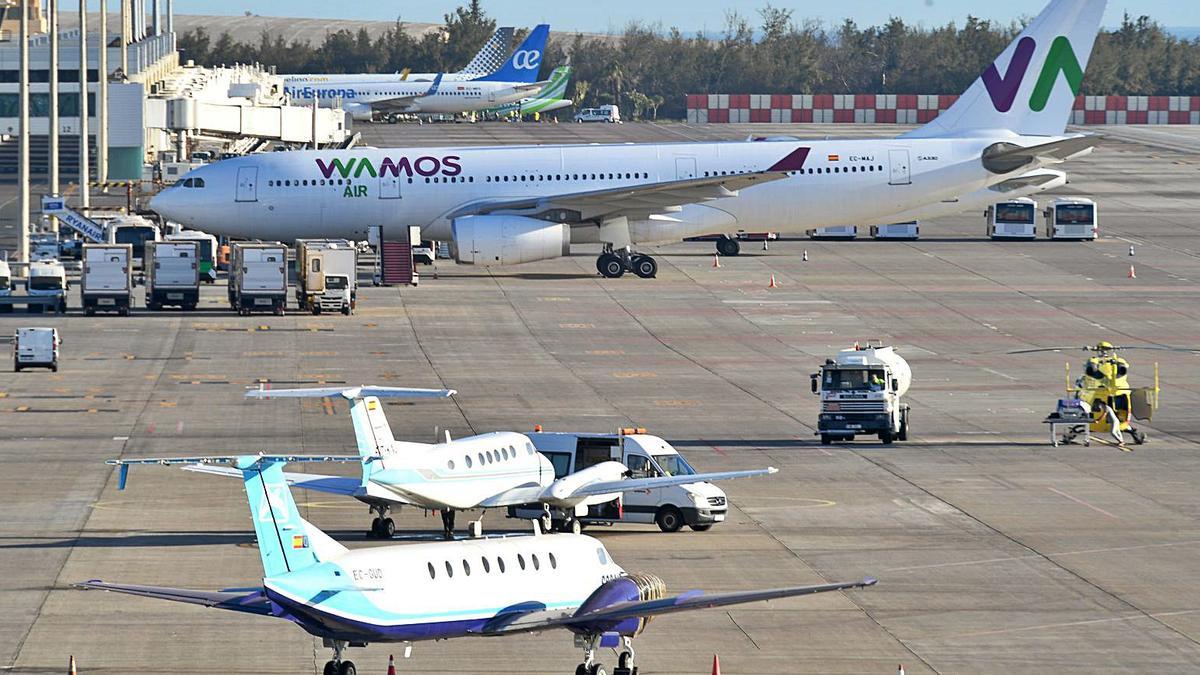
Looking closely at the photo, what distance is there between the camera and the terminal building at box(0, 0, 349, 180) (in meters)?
124

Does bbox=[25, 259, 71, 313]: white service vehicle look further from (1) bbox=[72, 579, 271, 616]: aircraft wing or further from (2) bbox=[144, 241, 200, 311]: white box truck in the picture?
(1) bbox=[72, 579, 271, 616]: aircraft wing

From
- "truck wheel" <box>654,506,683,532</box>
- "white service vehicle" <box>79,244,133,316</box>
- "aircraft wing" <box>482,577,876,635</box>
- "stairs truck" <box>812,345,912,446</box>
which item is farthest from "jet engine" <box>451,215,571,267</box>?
"aircraft wing" <box>482,577,876,635</box>

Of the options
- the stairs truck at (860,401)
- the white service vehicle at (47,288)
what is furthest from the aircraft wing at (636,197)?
the stairs truck at (860,401)

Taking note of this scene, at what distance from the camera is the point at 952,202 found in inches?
3324

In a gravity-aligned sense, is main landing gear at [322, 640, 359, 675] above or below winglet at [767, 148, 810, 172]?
below

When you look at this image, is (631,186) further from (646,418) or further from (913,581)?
(913,581)

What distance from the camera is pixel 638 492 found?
37.0 meters

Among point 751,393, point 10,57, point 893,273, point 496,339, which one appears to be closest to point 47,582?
point 751,393

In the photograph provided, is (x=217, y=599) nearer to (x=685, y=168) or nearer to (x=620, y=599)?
(x=620, y=599)

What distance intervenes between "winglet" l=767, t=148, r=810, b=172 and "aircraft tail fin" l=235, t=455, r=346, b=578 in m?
58.2

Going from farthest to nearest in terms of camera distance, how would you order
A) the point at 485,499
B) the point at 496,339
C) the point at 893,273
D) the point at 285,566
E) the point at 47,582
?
the point at 893,273
the point at 496,339
the point at 485,499
the point at 47,582
the point at 285,566

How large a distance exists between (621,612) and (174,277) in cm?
5006

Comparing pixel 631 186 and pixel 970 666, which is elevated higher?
pixel 631 186

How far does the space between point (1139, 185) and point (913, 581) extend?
102 m
